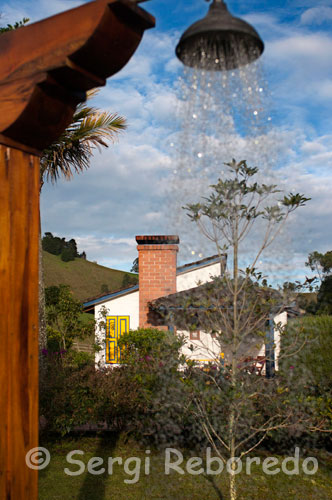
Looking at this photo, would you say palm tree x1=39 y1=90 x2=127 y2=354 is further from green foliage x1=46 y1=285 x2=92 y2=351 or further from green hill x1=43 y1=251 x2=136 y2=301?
green hill x1=43 y1=251 x2=136 y2=301

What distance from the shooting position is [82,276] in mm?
51625

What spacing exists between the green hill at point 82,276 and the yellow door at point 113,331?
32262 millimetres

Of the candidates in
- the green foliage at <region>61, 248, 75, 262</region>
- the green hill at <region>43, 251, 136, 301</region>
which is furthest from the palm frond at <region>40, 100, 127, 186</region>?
the green foliage at <region>61, 248, 75, 262</region>

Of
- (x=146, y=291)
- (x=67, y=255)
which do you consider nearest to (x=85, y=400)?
(x=146, y=291)

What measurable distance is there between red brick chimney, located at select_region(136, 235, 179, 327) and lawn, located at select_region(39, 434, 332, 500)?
6.98m

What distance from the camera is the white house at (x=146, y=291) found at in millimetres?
12781

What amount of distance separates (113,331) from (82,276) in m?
39.1

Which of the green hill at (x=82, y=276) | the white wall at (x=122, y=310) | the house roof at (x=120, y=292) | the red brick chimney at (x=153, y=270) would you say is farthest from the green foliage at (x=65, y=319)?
the green hill at (x=82, y=276)

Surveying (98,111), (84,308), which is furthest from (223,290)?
(84,308)

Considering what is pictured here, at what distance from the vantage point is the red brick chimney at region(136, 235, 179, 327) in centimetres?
1277

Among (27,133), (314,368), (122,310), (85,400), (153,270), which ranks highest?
(153,270)

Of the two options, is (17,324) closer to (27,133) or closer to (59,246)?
(27,133)

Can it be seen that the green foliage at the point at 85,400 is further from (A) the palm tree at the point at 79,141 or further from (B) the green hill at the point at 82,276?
(B) the green hill at the point at 82,276

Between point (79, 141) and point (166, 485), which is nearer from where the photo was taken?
point (166, 485)
